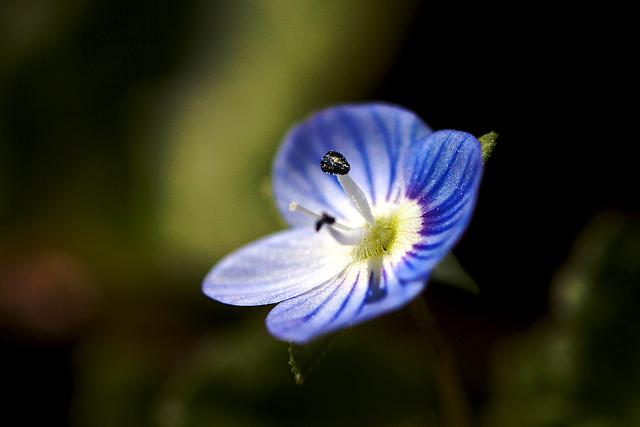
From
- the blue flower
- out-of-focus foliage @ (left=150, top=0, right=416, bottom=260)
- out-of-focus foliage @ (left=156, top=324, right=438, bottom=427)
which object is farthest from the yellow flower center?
out-of-focus foliage @ (left=150, top=0, right=416, bottom=260)

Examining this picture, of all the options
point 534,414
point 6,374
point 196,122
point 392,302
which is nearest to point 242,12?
point 196,122

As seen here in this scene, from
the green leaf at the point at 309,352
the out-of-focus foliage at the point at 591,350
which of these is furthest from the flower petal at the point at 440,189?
the out-of-focus foliage at the point at 591,350

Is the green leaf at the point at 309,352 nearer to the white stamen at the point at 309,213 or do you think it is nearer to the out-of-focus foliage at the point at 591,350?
the white stamen at the point at 309,213

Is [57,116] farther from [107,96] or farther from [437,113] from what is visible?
[437,113]

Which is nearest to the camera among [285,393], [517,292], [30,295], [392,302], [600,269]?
[392,302]

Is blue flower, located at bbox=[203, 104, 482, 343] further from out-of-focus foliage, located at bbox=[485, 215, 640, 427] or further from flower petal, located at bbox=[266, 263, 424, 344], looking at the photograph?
out-of-focus foliage, located at bbox=[485, 215, 640, 427]

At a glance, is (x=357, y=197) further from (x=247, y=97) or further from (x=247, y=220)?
(x=247, y=97)
